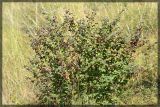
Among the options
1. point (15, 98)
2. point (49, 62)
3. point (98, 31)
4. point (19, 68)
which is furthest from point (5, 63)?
point (98, 31)

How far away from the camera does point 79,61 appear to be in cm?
479

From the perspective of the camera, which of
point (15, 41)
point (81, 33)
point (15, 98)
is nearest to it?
point (81, 33)

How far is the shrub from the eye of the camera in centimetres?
473

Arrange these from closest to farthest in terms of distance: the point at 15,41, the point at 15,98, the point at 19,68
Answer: the point at 15,98
the point at 19,68
the point at 15,41

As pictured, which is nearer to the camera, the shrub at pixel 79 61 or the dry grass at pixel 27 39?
the shrub at pixel 79 61

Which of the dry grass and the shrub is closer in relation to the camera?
the shrub

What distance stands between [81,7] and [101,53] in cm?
174

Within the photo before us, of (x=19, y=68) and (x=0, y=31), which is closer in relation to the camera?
(x=19, y=68)

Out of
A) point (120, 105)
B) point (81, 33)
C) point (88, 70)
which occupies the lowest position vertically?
point (120, 105)

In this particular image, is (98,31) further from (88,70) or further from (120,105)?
(120,105)

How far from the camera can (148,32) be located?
232 inches

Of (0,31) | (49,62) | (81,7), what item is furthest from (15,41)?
(49,62)

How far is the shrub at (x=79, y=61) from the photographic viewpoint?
→ 473 centimetres

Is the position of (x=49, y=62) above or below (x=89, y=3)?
below
